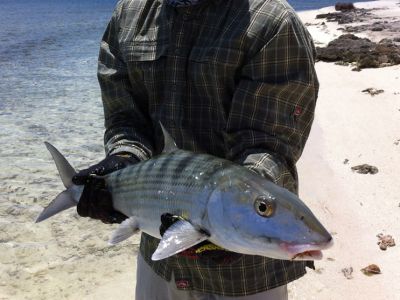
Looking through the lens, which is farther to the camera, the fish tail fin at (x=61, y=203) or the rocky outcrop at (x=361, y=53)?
the rocky outcrop at (x=361, y=53)

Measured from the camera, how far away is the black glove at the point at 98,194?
2602 mm

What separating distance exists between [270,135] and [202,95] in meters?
0.38

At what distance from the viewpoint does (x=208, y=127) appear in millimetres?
2732

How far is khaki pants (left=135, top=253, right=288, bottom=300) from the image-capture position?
2693 millimetres

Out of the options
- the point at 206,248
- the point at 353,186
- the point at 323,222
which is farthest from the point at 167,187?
the point at 353,186

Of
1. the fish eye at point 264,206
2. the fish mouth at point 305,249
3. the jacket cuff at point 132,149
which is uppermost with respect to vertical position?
the fish eye at point 264,206

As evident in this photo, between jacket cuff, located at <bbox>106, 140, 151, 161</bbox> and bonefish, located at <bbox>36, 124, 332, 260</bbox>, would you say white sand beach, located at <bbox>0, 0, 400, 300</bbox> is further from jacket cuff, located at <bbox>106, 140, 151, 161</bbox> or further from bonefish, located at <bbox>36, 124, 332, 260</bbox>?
bonefish, located at <bbox>36, 124, 332, 260</bbox>

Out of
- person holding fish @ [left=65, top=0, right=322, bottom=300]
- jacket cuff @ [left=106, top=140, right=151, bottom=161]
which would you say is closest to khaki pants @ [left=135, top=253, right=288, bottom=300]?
person holding fish @ [left=65, top=0, right=322, bottom=300]

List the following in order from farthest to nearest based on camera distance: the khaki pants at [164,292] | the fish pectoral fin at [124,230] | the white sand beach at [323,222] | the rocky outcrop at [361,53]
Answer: the rocky outcrop at [361,53]
the white sand beach at [323,222]
the khaki pants at [164,292]
the fish pectoral fin at [124,230]

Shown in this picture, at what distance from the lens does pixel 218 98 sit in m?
2.68

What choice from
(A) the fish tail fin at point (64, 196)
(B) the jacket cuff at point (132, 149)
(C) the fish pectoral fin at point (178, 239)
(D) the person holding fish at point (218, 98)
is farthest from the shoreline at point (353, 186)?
(C) the fish pectoral fin at point (178, 239)

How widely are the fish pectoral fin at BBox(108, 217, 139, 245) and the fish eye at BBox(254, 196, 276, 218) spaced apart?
0.68 m

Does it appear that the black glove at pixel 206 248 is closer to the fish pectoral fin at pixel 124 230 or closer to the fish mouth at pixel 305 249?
the fish pectoral fin at pixel 124 230

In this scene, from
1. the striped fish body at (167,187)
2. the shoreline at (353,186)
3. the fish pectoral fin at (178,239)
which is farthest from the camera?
the shoreline at (353,186)
